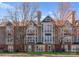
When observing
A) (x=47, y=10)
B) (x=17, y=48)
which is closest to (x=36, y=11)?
(x=47, y=10)

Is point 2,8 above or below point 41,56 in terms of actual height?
above

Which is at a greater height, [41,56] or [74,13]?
[74,13]

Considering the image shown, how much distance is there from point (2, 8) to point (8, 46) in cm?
56

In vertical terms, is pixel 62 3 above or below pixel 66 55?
above

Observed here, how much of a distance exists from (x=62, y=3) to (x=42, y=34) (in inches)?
20.9

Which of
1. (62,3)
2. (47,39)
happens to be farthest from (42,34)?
(62,3)

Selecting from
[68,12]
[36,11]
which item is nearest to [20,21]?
[36,11]

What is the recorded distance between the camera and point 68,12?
7008mm

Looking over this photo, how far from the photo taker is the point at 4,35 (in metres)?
7.04

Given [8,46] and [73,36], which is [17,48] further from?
[73,36]

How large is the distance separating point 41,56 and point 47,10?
26.3 inches

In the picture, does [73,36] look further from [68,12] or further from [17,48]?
[17,48]

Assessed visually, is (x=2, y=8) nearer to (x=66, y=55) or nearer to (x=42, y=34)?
(x=42, y=34)

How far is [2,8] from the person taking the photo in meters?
7.00
